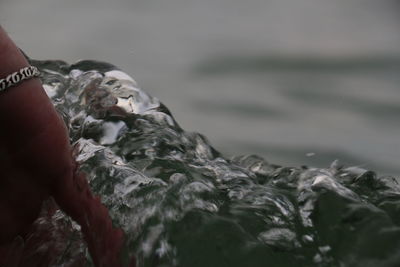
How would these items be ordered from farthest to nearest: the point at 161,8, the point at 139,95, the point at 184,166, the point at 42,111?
the point at 161,8 < the point at 139,95 < the point at 184,166 < the point at 42,111

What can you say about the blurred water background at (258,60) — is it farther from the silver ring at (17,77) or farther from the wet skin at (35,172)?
the silver ring at (17,77)

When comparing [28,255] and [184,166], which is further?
[184,166]

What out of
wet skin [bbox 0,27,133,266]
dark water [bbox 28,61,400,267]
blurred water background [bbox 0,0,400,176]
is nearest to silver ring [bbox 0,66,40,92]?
wet skin [bbox 0,27,133,266]

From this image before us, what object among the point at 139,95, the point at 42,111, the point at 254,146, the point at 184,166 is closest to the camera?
the point at 42,111

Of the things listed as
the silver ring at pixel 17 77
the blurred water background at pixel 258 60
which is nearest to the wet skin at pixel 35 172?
the silver ring at pixel 17 77

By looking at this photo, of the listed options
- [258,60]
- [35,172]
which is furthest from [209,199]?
[258,60]

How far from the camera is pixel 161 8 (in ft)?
7.48

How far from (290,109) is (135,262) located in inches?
38.5

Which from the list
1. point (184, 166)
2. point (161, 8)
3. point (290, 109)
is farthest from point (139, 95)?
point (161, 8)

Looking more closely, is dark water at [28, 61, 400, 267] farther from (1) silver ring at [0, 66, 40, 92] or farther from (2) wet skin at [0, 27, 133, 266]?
(1) silver ring at [0, 66, 40, 92]

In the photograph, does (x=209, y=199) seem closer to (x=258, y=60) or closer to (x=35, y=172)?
(x=35, y=172)

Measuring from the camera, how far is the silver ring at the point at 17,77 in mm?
916

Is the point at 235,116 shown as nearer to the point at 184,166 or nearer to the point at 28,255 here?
the point at 184,166

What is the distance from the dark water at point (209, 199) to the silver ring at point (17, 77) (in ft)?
0.83
